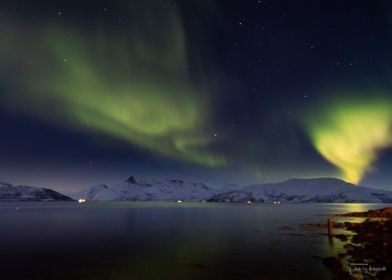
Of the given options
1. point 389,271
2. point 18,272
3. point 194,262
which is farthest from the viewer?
point 194,262

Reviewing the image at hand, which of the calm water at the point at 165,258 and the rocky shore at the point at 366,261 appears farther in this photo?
the calm water at the point at 165,258

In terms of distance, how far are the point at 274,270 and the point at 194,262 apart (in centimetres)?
741

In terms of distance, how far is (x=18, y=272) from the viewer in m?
27.5

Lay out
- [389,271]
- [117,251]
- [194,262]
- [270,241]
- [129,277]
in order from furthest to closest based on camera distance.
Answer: [270,241]
[117,251]
[194,262]
[129,277]
[389,271]

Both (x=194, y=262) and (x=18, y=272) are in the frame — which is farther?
(x=194, y=262)

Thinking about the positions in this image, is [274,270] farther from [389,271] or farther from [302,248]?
[302,248]

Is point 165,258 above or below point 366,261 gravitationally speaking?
below

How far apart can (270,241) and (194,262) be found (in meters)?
18.1

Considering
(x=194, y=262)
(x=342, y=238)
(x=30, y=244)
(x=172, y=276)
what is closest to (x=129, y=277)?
(x=172, y=276)

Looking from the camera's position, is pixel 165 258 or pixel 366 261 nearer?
pixel 366 261

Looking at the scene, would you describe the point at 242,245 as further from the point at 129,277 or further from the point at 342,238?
the point at 129,277

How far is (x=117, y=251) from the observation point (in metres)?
38.3

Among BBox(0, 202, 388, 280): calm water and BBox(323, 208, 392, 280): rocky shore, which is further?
BBox(0, 202, 388, 280): calm water

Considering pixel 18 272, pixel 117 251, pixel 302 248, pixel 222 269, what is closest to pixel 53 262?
pixel 18 272
